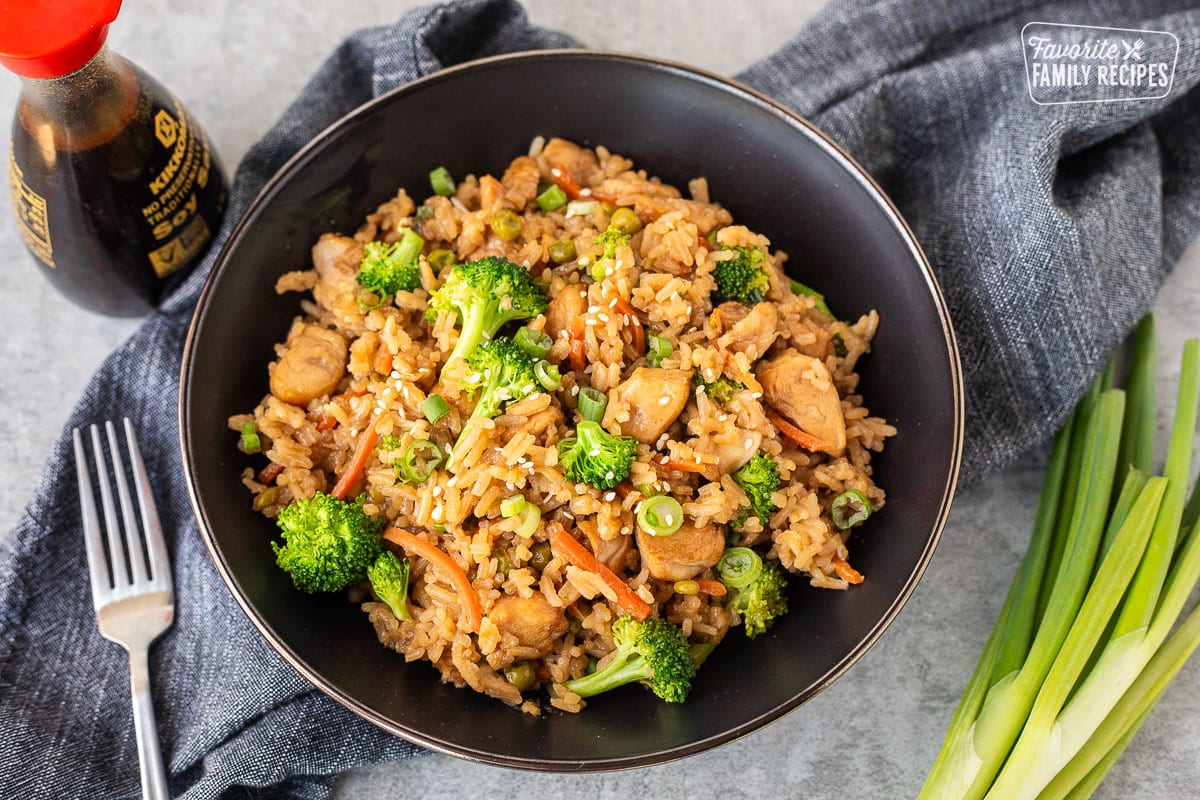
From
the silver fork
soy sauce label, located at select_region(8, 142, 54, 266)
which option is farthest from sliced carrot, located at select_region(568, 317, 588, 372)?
soy sauce label, located at select_region(8, 142, 54, 266)

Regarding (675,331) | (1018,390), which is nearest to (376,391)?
(675,331)

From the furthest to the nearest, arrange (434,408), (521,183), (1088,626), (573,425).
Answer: (521,183)
(1088,626)
(573,425)
(434,408)

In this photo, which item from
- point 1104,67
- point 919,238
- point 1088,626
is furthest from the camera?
point 919,238

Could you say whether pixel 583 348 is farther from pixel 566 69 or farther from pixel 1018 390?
pixel 1018 390

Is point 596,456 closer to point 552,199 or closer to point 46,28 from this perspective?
point 552,199

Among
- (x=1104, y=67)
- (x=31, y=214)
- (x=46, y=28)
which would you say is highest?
(x=1104, y=67)

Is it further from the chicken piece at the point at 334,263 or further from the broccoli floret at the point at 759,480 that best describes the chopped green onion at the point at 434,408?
the broccoli floret at the point at 759,480

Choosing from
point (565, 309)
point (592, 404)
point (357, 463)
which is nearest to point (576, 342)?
point (565, 309)
